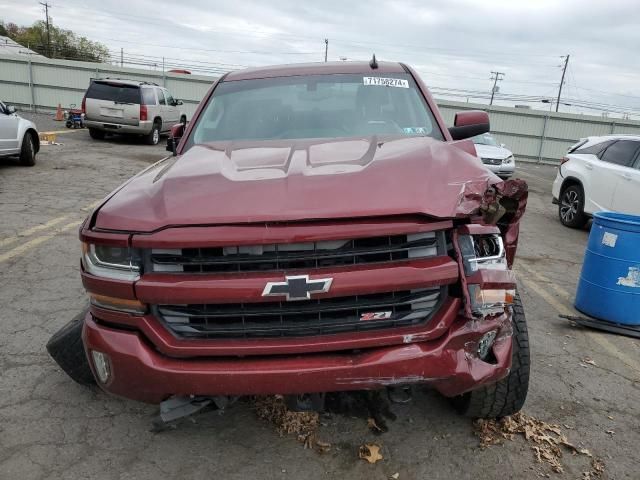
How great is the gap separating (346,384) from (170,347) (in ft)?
2.36

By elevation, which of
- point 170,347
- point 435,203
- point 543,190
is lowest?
point 543,190

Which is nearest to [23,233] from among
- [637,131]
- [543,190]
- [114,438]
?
[114,438]

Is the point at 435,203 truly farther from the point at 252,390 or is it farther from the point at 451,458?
the point at 451,458

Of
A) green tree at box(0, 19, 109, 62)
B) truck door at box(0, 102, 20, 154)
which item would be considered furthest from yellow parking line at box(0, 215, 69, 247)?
green tree at box(0, 19, 109, 62)

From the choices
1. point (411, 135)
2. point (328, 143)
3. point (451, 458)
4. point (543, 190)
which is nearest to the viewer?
point (451, 458)

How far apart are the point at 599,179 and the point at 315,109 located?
20.4ft

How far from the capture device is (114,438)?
2.61m

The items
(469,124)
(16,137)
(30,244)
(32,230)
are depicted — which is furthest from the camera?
(16,137)

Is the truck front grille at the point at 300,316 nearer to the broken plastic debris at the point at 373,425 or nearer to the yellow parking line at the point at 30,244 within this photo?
the broken plastic debris at the point at 373,425

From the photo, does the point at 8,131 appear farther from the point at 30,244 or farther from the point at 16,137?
the point at 30,244

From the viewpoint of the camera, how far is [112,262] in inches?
83.4

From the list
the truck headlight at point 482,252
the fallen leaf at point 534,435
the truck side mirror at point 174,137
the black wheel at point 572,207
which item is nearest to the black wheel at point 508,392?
the fallen leaf at point 534,435

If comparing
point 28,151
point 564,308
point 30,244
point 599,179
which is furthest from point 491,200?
point 28,151

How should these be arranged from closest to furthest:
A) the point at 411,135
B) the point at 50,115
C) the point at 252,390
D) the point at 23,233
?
the point at 252,390, the point at 411,135, the point at 23,233, the point at 50,115
